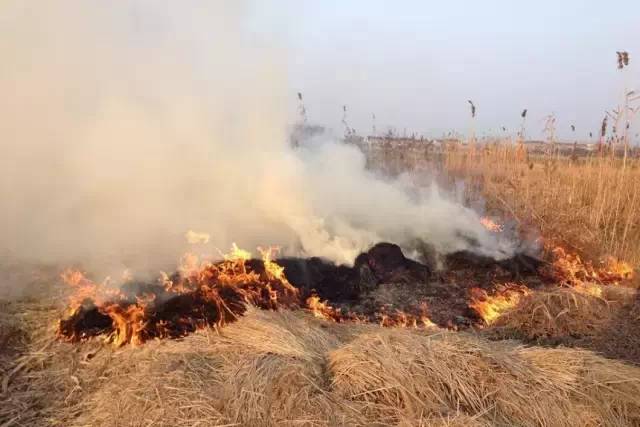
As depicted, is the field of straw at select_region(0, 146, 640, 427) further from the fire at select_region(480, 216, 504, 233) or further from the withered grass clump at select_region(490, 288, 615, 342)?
the fire at select_region(480, 216, 504, 233)

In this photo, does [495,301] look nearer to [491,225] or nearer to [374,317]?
[374,317]

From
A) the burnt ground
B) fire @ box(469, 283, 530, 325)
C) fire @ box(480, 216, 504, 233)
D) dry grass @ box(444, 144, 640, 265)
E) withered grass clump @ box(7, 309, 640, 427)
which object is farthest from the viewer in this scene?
fire @ box(480, 216, 504, 233)

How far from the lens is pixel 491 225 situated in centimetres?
841

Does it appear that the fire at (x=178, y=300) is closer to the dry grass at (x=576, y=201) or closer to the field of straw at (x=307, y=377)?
the field of straw at (x=307, y=377)

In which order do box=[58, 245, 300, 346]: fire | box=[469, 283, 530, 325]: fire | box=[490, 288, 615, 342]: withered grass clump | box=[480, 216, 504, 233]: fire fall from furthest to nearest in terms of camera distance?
1. box=[480, 216, 504, 233]: fire
2. box=[469, 283, 530, 325]: fire
3. box=[490, 288, 615, 342]: withered grass clump
4. box=[58, 245, 300, 346]: fire

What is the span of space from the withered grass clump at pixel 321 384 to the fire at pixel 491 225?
13.6ft

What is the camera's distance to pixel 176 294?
5168mm

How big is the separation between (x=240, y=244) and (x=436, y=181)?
7209mm

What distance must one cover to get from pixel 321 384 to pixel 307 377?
0.14m

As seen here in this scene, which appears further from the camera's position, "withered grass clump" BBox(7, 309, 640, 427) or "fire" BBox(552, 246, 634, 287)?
"fire" BBox(552, 246, 634, 287)

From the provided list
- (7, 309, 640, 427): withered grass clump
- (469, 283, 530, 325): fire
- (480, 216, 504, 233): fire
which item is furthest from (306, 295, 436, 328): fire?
(480, 216, 504, 233): fire

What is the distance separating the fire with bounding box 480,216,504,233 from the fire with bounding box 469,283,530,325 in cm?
181

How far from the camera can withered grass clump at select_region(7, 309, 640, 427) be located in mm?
3521

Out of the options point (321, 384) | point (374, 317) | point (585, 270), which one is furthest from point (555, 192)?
point (321, 384)
